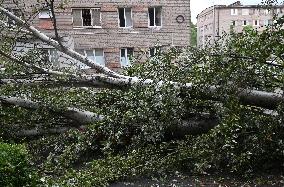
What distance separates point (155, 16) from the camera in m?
22.2

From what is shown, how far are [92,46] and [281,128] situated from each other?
15720 millimetres

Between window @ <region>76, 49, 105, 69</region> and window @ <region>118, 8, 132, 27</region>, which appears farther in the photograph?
window @ <region>118, 8, 132, 27</region>

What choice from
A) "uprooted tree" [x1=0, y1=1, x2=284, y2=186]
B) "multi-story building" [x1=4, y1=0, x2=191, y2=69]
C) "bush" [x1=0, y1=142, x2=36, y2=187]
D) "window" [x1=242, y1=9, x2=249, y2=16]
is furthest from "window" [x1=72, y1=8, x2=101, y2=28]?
"window" [x1=242, y1=9, x2=249, y2=16]

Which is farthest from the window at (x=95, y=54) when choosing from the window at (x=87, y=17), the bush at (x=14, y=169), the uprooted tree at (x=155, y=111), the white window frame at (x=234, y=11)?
the white window frame at (x=234, y=11)

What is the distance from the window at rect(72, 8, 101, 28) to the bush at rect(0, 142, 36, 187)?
16416mm

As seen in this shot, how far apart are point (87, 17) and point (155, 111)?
15.6m

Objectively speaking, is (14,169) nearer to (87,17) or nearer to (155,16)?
(87,17)

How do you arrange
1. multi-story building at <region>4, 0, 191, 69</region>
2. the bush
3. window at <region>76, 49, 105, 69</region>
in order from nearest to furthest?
the bush
multi-story building at <region>4, 0, 191, 69</region>
window at <region>76, 49, 105, 69</region>

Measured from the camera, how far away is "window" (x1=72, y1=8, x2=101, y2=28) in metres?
21.2

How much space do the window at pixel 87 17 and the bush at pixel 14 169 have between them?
16416mm

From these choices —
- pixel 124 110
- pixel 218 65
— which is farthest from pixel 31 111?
A: pixel 218 65

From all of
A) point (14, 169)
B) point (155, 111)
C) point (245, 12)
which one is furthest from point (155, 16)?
point (245, 12)

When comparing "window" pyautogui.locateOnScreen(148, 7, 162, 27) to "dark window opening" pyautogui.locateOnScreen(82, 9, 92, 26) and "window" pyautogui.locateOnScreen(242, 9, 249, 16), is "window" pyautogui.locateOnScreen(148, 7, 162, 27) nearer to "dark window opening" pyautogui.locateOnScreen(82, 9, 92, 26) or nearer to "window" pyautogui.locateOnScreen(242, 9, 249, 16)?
"dark window opening" pyautogui.locateOnScreen(82, 9, 92, 26)

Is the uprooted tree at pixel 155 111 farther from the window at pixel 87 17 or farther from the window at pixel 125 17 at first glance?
the window at pixel 125 17
